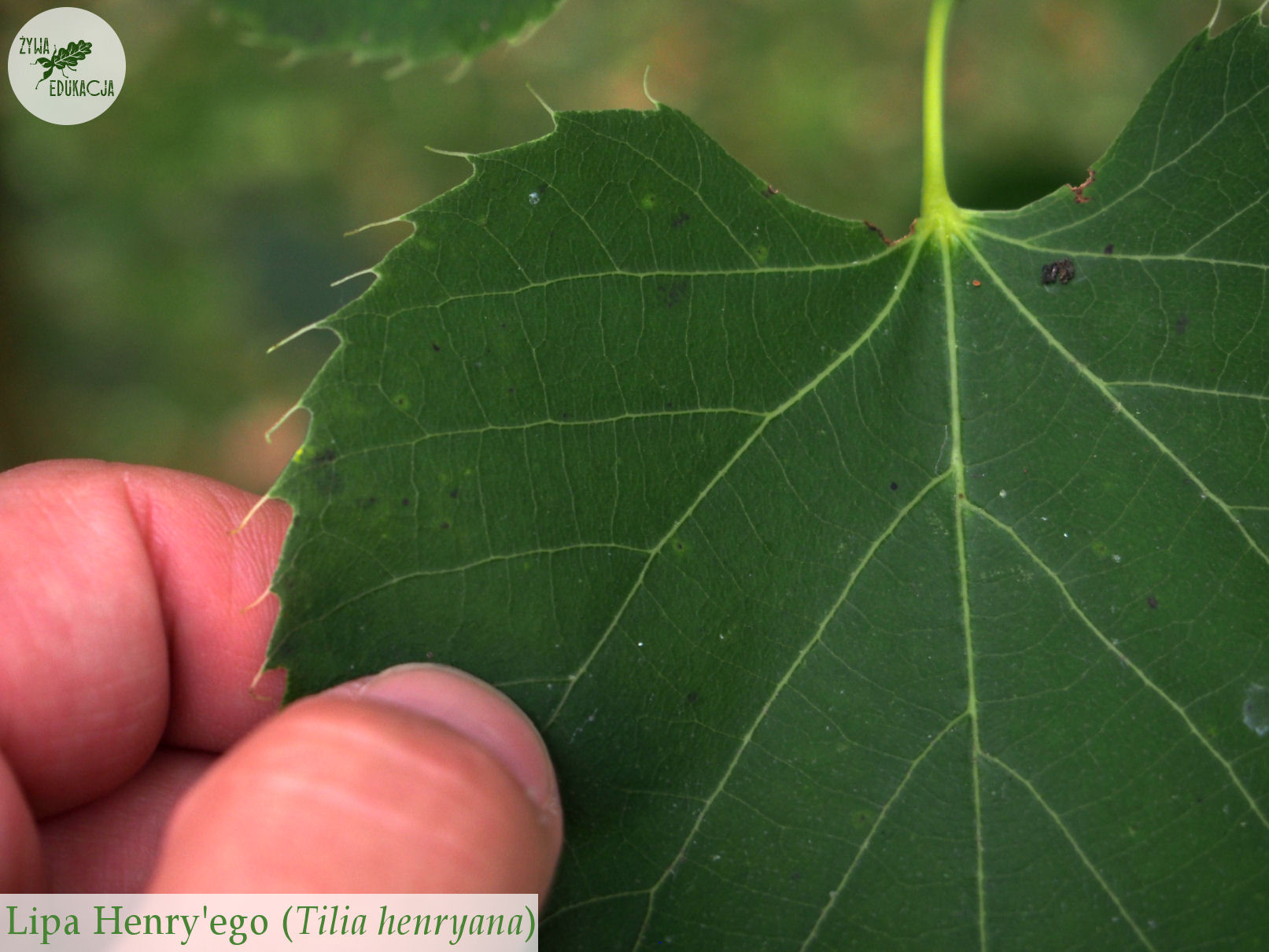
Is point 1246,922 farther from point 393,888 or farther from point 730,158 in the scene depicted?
point 730,158

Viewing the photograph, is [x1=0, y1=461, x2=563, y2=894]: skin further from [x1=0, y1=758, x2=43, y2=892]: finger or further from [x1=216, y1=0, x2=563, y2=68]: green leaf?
[x1=216, y1=0, x2=563, y2=68]: green leaf

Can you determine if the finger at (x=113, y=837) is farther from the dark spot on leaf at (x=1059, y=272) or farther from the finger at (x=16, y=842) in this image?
the dark spot on leaf at (x=1059, y=272)

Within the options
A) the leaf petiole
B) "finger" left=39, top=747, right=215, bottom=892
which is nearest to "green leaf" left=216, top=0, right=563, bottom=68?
the leaf petiole

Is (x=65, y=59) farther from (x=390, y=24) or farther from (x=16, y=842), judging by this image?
(x=16, y=842)

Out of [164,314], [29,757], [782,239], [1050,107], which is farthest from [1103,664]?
[164,314]
